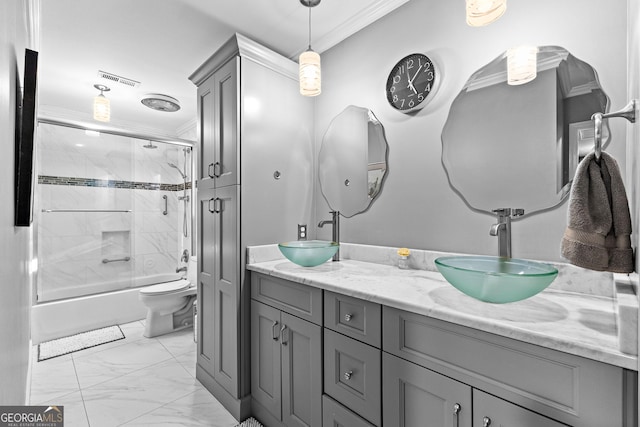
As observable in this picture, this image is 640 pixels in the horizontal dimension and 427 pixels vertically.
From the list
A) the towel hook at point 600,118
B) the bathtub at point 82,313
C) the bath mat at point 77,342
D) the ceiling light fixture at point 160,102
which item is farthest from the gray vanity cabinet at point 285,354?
the ceiling light fixture at point 160,102

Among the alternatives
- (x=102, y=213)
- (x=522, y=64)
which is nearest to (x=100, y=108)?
(x=102, y=213)

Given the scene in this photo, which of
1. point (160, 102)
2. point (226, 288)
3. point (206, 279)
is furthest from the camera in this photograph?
point (160, 102)

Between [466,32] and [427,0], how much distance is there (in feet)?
1.12

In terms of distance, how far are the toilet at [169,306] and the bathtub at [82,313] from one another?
0.43 m

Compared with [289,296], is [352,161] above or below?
above

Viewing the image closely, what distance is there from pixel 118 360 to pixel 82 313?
3.14ft

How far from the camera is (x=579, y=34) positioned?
4.02ft

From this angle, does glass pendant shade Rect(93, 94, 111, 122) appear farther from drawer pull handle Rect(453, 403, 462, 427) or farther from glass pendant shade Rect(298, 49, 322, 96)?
drawer pull handle Rect(453, 403, 462, 427)

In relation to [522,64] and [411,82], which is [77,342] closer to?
[411,82]

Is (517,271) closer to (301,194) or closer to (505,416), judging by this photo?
(505,416)

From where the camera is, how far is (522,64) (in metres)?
1.34

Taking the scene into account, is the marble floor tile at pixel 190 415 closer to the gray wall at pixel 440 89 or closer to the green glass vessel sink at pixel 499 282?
the gray wall at pixel 440 89

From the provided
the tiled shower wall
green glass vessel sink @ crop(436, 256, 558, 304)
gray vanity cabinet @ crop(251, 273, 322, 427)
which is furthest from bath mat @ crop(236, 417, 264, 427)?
the tiled shower wall

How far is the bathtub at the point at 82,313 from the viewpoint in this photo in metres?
2.81
